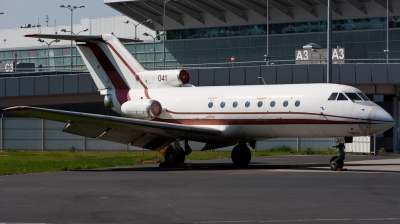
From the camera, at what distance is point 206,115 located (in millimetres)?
31297

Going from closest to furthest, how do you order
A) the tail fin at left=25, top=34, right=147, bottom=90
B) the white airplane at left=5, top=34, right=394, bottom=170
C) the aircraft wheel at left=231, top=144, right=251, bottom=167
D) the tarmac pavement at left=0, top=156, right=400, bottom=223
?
the tarmac pavement at left=0, top=156, right=400, bottom=223 < the white airplane at left=5, top=34, right=394, bottom=170 < the aircraft wheel at left=231, top=144, right=251, bottom=167 < the tail fin at left=25, top=34, right=147, bottom=90

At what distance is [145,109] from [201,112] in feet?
8.23

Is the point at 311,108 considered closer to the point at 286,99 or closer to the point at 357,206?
the point at 286,99

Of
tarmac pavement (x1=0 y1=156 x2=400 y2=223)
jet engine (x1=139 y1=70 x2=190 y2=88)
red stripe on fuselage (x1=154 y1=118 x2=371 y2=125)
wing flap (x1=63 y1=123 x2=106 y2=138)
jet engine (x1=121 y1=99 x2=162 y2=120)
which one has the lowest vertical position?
tarmac pavement (x1=0 y1=156 x2=400 y2=223)

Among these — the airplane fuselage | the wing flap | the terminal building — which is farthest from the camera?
the terminal building

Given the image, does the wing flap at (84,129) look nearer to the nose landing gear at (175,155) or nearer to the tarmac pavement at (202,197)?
the tarmac pavement at (202,197)

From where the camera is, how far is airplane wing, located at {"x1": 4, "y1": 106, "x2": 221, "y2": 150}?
92.2ft

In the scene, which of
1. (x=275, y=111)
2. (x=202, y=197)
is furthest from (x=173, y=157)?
(x=202, y=197)

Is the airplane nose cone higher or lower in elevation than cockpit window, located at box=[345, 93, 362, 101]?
lower

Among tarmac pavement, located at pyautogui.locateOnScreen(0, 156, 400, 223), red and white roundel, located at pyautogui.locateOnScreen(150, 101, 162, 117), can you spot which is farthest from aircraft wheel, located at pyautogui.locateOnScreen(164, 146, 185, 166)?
tarmac pavement, located at pyautogui.locateOnScreen(0, 156, 400, 223)

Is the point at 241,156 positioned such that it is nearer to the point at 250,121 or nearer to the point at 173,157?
the point at 250,121

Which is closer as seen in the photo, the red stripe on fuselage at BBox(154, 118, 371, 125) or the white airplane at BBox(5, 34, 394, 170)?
the white airplane at BBox(5, 34, 394, 170)

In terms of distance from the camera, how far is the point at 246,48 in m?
82.1

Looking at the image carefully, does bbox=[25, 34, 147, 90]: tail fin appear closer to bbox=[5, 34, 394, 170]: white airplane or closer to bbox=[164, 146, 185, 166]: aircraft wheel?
bbox=[5, 34, 394, 170]: white airplane
